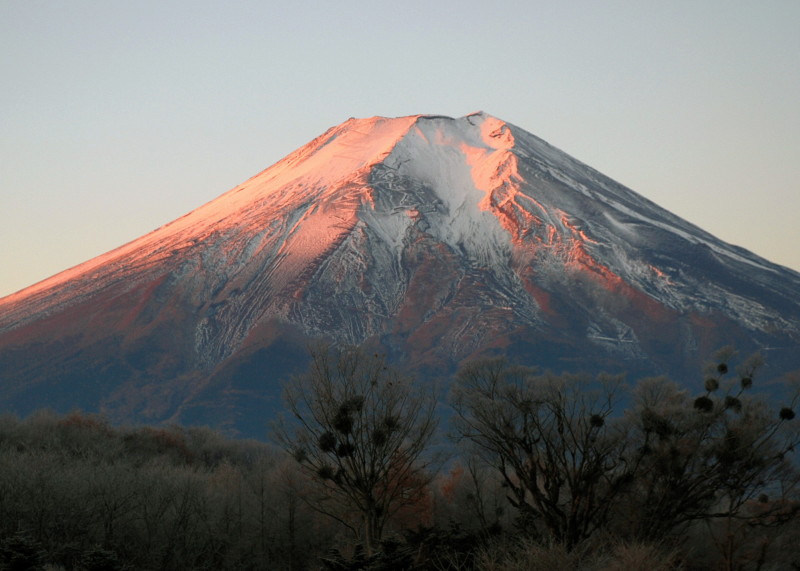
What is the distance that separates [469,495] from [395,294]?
116 metres

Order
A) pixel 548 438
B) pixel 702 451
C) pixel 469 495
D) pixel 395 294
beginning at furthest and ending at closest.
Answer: pixel 395 294 → pixel 469 495 → pixel 548 438 → pixel 702 451

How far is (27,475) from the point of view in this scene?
130ft

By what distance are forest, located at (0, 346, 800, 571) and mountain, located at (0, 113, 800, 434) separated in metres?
99.3

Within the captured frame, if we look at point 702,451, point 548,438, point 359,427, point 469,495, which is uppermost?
point 359,427

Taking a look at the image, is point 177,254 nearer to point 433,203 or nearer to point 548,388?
point 433,203

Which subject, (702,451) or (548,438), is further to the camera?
(548,438)

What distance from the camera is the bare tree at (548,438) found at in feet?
116

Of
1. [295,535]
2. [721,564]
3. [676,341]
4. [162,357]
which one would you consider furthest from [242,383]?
[721,564]

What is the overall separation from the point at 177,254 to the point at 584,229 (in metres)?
61.4

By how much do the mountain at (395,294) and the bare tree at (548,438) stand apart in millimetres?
104382

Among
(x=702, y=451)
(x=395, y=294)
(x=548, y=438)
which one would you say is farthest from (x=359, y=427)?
(x=395, y=294)

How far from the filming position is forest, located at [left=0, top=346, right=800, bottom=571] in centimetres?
3450

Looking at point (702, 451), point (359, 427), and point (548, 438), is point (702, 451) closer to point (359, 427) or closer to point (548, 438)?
point (548, 438)

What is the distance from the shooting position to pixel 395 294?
163 meters
